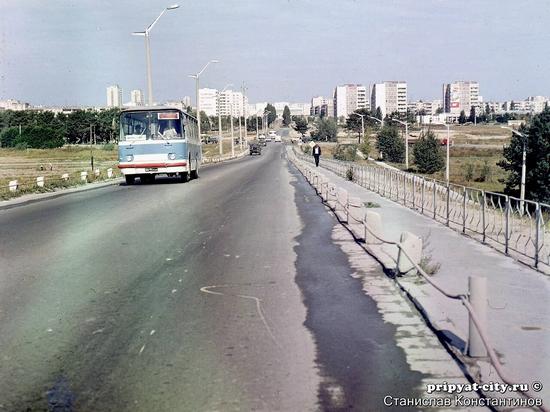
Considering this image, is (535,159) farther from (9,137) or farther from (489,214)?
(9,137)

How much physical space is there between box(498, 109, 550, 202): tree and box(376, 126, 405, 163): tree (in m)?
40.6

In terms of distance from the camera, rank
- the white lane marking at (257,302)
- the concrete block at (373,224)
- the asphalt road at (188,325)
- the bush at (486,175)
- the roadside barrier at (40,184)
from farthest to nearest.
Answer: the bush at (486,175)
the roadside barrier at (40,184)
the concrete block at (373,224)
the white lane marking at (257,302)
the asphalt road at (188,325)

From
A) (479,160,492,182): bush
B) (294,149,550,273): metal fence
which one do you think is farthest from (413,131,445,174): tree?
(294,149,550,273): metal fence

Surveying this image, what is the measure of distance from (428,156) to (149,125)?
6740cm

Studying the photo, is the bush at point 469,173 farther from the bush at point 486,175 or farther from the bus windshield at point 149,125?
the bus windshield at point 149,125

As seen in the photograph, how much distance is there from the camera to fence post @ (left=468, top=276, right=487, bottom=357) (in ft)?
18.7

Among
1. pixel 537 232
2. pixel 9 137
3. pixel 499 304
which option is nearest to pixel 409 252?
pixel 499 304

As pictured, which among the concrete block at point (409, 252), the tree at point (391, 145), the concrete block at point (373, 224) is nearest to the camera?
the concrete block at point (409, 252)

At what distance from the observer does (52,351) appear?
6.10 meters

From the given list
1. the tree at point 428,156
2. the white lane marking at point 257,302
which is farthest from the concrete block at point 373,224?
the tree at point 428,156

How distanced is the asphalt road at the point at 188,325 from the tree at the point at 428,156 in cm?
7905

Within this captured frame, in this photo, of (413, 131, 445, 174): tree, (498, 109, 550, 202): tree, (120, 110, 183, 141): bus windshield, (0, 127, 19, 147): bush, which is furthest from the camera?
(0, 127, 19, 147): bush

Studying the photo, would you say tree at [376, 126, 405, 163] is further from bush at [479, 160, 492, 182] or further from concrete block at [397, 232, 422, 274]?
concrete block at [397, 232, 422, 274]

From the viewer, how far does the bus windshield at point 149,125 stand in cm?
2866
